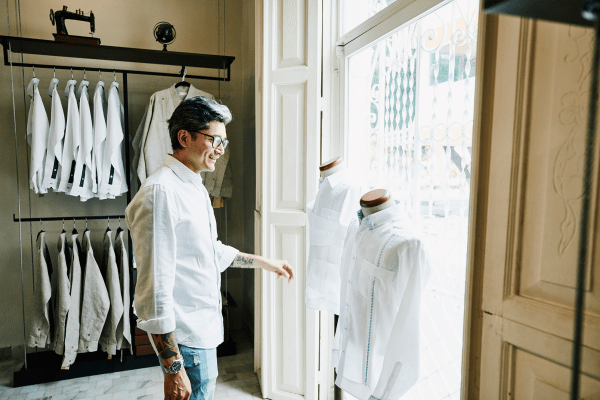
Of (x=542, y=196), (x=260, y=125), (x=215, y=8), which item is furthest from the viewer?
(x=215, y=8)

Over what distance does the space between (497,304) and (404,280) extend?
0.81 ft

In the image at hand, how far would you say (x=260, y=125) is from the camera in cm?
Answer: 239

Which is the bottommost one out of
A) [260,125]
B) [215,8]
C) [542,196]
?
[542,196]

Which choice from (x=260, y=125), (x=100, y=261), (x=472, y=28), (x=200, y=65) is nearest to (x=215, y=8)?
(x=200, y=65)

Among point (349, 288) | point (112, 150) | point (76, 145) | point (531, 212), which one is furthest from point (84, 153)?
point (531, 212)

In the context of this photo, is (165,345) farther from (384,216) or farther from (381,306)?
(384,216)

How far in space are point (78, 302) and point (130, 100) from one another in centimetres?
153

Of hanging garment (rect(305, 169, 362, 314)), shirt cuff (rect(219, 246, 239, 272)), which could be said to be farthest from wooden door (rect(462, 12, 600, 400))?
shirt cuff (rect(219, 246, 239, 272))

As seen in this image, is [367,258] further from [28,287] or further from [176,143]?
[28,287]

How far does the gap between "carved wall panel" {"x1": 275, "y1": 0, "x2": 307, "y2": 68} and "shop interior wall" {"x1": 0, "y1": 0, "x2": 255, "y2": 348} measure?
2.60 ft

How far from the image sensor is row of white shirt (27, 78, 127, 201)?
2.44 m

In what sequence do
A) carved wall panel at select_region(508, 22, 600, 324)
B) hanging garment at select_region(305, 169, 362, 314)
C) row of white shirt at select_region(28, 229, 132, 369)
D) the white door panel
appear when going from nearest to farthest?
carved wall panel at select_region(508, 22, 600, 324), hanging garment at select_region(305, 169, 362, 314), the white door panel, row of white shirt at select_region(28, 229, 132, 369)

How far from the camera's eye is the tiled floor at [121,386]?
94.4 inches

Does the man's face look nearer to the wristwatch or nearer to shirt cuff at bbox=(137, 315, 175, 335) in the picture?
shirt cuff at bbox=(137, 315, 175, 335)
